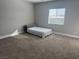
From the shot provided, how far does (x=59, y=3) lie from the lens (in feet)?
16.0

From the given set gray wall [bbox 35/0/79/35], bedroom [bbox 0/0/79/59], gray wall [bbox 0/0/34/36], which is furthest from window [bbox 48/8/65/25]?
gray wall [bbox 0/0/34/36]

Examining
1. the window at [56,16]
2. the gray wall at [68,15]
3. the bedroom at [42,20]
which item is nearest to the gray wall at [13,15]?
the bedroom at [42,20]

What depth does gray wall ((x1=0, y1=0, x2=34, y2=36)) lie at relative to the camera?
4.04m

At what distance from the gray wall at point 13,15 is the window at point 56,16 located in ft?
5.51

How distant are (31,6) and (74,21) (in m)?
3.43

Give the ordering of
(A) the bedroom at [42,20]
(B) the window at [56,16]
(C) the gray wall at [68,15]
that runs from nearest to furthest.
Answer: (A) the bedroom at [42,20], (C) the gray wall at [68,15], (B) the window at [56,16]

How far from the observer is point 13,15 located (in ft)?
15.1

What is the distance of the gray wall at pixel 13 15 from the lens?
4039 millimetres

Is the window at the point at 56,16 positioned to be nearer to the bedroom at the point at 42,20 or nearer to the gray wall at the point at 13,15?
the bedroom at the point at 42,20

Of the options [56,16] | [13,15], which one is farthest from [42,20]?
[13,15]

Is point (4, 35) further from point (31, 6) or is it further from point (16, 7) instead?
point (31, 6)

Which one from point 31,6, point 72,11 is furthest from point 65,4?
point 31,6

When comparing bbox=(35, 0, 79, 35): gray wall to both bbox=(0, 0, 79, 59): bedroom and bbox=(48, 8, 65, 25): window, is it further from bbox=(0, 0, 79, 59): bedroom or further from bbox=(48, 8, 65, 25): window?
bbox=(48, 8, 65, 25): window

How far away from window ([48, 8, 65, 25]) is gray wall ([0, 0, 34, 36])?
168cm
